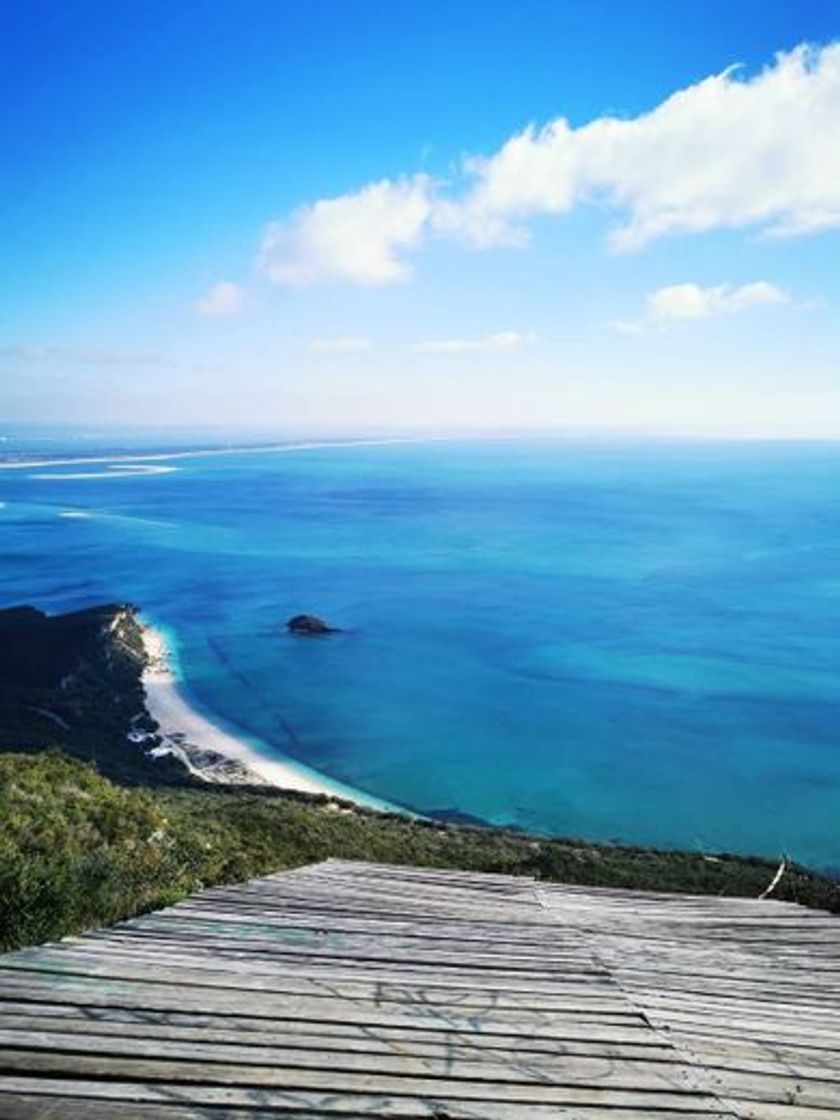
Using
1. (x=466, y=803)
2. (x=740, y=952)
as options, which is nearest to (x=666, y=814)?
(x=466, y=803)

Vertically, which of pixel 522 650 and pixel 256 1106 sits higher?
pixel 256 1106

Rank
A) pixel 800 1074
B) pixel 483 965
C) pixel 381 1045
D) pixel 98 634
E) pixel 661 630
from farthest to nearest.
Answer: pixel 661 630
pixel 98 634
pixel 483 965
pixel 800 1074
pixel 381 1045

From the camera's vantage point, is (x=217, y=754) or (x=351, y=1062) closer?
(x=351, y=1062)

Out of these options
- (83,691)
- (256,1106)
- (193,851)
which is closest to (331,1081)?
(256,1106)

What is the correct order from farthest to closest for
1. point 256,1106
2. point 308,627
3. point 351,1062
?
A: point 308,627 → point 351,1062 → point 256,1106

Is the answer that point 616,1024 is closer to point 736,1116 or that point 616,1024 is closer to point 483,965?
point 736,1116

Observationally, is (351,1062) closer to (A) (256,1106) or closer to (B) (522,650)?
(A) (256,1106)
